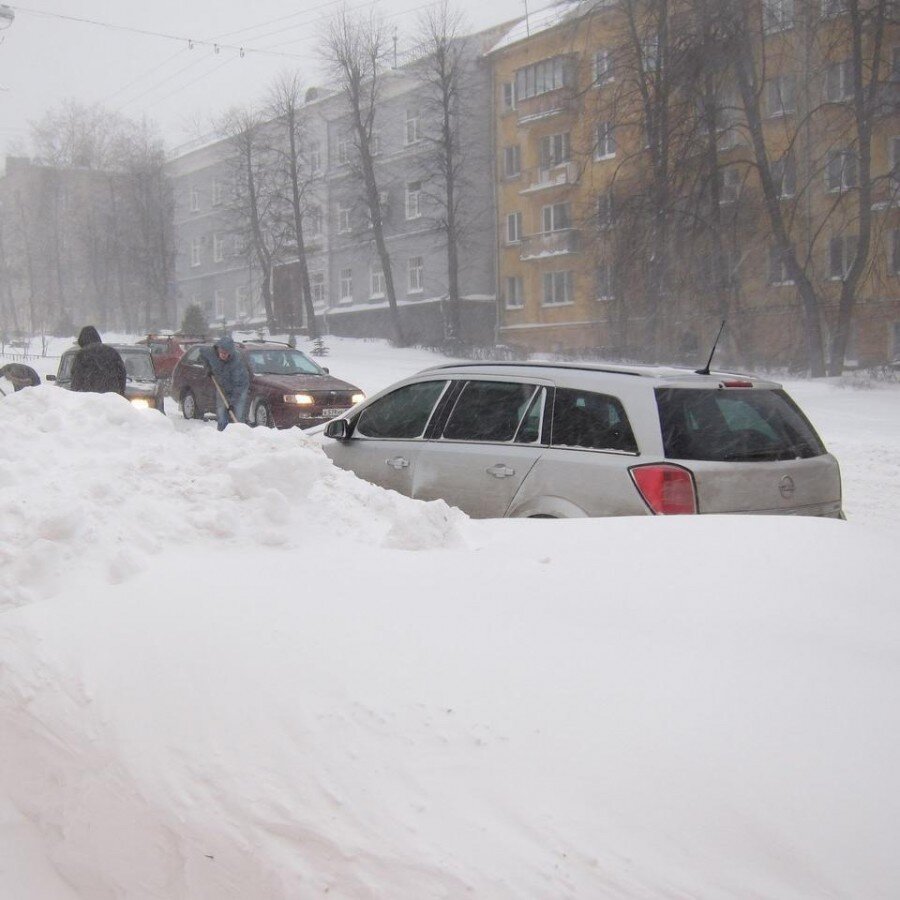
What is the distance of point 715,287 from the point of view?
25781 millimetres

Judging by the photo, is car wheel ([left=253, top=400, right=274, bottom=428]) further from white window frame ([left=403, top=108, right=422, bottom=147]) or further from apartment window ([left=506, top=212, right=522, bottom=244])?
white window frame ([left=403, top=108, right=422, bottom=147])

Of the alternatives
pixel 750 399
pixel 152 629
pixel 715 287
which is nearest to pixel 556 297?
pixel 715 287

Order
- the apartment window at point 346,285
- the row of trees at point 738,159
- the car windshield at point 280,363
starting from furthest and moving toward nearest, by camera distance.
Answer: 1. the apartment window at point 346,285
2. the row of trees at point 738,159
3. the car windshield at point 280,363

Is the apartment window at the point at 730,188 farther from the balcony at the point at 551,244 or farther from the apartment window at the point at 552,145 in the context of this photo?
the apartment window at the point at 552,145

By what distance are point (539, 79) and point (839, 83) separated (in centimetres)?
1450

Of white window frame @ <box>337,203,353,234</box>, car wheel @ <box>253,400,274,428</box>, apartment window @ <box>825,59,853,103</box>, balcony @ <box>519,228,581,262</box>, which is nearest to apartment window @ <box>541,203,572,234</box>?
balcony @ <box>519,228,581,262</box>

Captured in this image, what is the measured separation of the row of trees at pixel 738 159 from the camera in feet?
77.5

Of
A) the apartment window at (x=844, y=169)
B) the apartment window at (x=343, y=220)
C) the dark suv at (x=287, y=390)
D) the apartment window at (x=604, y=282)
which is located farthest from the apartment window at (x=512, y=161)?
the dark suv at (x=287, y=390)

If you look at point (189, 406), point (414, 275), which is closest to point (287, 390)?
point (189, 406)

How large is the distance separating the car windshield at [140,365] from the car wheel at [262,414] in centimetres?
280

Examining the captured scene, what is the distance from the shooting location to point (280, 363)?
56.5ft

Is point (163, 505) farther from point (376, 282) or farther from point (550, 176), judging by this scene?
point (376, 282)

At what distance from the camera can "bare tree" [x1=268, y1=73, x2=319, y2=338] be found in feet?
158

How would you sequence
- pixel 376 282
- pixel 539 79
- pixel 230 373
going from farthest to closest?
pixel 376 282 → pixel 539 79 → pixel 230 373
